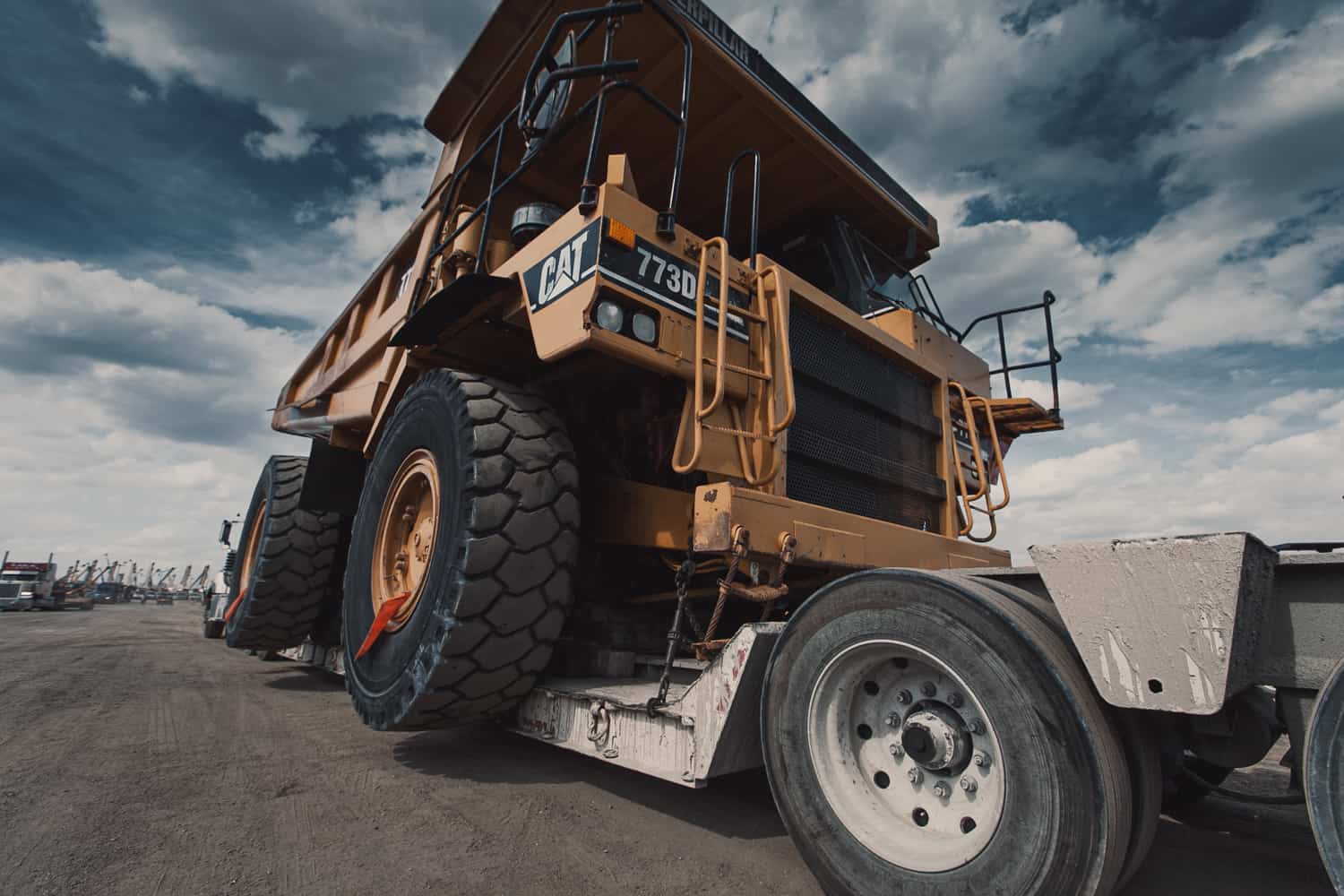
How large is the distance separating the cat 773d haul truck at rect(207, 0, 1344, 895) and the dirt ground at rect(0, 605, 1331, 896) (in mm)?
278

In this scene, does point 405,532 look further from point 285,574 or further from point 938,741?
point 938,741

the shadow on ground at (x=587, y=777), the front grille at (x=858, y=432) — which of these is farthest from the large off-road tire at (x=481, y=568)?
the front grille at (x=858, y=432)

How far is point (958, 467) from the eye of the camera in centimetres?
398

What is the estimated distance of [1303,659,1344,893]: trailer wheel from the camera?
4.07 ft

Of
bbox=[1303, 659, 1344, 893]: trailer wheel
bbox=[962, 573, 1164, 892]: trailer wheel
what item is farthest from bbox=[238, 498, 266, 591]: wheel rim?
bbox=[1303, 659, 1344, 893]: trailer wheel

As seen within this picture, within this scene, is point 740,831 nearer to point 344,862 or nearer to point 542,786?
point 542,786

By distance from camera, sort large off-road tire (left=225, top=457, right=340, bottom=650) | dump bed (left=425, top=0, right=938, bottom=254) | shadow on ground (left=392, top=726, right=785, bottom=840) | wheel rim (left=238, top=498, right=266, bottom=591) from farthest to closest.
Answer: wheel rim (left=238, top=498, right=266, bottom=591) → large off-road tire (left=225, top=457, right=340, bottom=650) → dump bed (left=425, top=0, right=938, bottom=254) → shadow on ground (left=392, top=726, right=785, bottom=840)

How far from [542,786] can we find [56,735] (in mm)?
2775

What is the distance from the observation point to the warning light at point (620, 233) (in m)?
2.64

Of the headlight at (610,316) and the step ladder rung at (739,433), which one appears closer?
the headlight at (610,316)

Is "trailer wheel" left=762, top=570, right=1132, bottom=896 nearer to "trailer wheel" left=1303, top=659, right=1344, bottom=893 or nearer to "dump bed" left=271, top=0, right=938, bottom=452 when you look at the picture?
"trailer wheel" left=1303, top=659, right=1344, bottom=893

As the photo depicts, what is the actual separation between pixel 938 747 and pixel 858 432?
1938 millimetres

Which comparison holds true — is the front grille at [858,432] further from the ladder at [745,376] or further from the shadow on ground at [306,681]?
the shadow on ground at [306,681]

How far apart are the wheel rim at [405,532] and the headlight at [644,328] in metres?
1.40
